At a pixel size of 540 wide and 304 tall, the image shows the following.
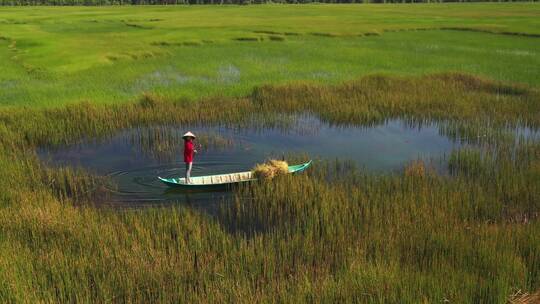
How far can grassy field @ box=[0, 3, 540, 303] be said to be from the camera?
6324 mm

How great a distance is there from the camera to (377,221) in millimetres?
8344

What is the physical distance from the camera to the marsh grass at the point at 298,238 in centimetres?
621

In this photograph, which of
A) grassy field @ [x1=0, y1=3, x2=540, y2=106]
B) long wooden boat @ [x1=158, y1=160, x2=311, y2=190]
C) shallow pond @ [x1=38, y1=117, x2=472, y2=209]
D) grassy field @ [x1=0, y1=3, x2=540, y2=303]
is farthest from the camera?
grassy field @ [x1=0, y1=3, x2=540, y2=106]

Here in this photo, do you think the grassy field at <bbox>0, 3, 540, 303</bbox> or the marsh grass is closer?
the marsh grass

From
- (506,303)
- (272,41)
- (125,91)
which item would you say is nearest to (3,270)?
(506,303)

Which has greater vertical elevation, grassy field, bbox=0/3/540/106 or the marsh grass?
grassy field, bbox=0/3/540/106

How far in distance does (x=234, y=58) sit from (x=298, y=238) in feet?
72.7

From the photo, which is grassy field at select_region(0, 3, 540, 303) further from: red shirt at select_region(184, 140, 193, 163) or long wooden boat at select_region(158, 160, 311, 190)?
red shirt at select_region(184, 140, 193, 163)

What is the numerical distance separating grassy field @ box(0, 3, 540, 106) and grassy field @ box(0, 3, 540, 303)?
0.28 metres

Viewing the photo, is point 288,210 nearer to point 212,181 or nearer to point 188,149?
point 212,181

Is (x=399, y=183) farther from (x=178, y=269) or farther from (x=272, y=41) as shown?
(x=272, y=41)

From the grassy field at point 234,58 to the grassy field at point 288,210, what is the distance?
28 centimetres

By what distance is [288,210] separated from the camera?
30.3 ft

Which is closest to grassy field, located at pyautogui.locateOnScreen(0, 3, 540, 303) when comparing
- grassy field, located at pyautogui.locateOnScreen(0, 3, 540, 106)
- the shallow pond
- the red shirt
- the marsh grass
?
the marsh grass
